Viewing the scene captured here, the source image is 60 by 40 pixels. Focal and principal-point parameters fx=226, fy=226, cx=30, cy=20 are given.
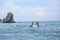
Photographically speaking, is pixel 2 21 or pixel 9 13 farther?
pixel 2 21

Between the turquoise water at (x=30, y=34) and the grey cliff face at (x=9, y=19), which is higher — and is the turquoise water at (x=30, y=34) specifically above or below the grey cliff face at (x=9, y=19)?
below

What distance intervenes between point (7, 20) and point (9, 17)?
4312 mm

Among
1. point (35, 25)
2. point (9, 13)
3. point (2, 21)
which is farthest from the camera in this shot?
point (2, 21)

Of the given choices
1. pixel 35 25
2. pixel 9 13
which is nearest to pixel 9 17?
pixel 9 13

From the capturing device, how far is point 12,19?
129250mm

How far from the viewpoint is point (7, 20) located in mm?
129125

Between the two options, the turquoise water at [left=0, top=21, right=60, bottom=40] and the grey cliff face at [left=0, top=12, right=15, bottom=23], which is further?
the grey cliff face at [left=0, top=12, right=15, bottom=23]

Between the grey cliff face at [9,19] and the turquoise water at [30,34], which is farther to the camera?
the grey cliff face at [9,19]

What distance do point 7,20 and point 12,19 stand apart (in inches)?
115

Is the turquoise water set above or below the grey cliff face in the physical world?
below

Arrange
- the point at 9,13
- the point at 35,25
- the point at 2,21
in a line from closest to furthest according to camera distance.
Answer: the point at 35,25 < the point at 9,13 < the point at 2,21

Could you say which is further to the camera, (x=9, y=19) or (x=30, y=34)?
(x=9, y=19)

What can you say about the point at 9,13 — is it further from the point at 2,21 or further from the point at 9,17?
the point at 2,21

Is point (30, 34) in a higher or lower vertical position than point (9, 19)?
lower
